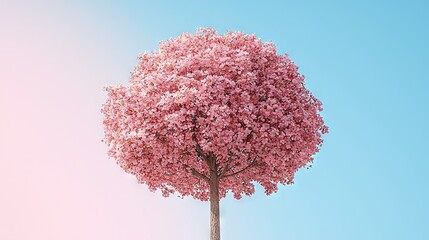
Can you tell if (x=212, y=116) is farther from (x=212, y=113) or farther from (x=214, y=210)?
(x=214, y=210)

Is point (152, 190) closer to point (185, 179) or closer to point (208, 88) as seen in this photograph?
point (185, 179)

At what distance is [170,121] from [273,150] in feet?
10.0

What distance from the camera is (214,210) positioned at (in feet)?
63.9

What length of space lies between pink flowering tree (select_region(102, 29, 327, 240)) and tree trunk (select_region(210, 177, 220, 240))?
0.10 feet

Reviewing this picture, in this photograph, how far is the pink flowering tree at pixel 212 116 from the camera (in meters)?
17.7

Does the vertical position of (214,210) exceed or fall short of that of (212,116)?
it falls short

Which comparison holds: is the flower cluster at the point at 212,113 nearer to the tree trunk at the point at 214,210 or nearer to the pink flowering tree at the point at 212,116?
the pink flowering tree at the point at 212,116

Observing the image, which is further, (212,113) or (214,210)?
(214,210)

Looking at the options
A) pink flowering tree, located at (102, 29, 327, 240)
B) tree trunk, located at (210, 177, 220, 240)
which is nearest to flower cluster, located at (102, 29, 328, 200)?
pink flowering tree, located at (102, 29, 327, 240)

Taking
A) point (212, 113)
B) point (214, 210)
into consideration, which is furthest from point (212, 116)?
point (214, 210)

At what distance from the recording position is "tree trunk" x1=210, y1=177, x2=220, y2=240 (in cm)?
1930

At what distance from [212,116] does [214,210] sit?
349cm

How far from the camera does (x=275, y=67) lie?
1908 cm

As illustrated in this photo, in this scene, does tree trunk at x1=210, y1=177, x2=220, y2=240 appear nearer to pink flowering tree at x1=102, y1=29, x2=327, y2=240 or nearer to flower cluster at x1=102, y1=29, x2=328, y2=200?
pink flowering tree at x1=102, y1=29, x2=327, y2=240
